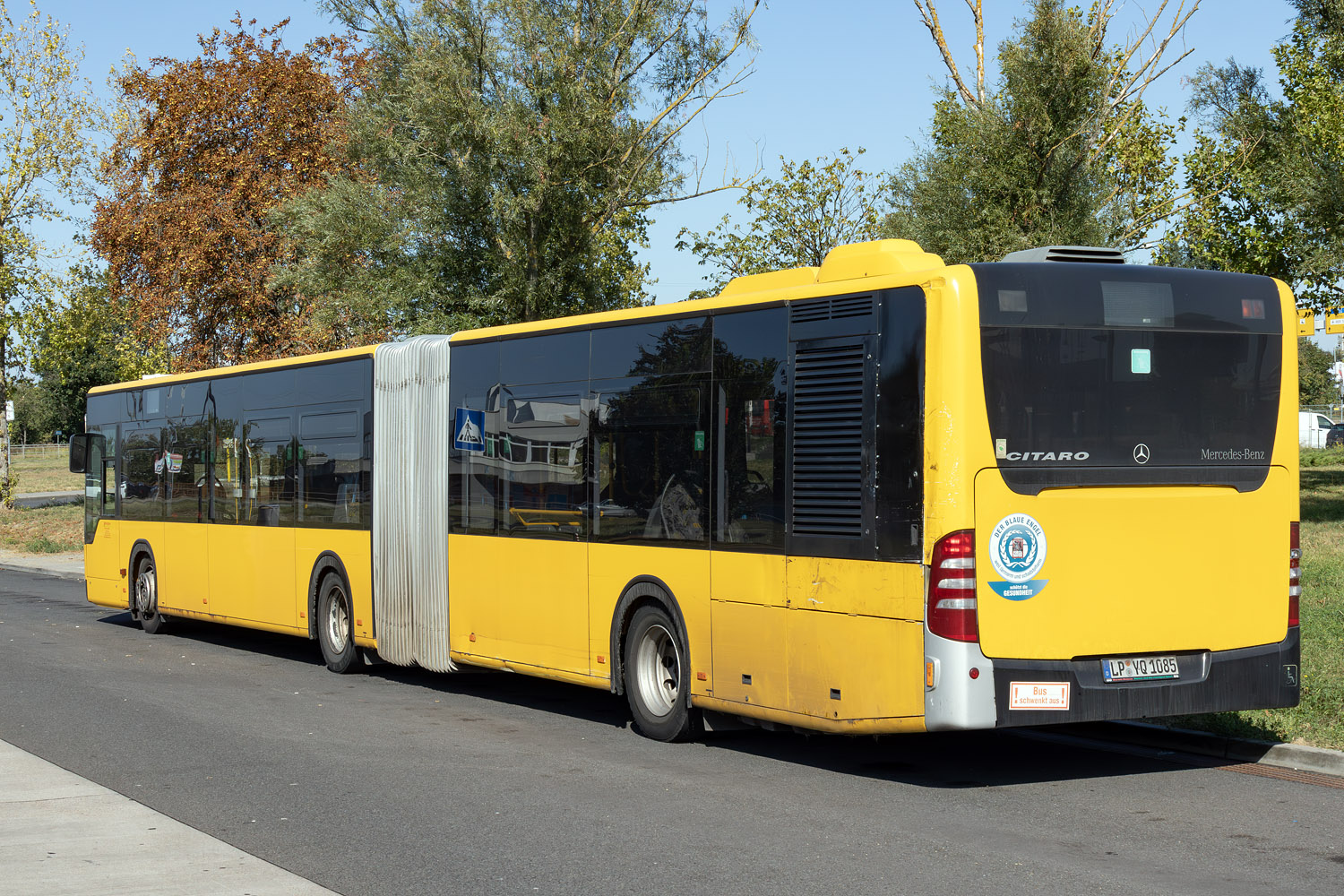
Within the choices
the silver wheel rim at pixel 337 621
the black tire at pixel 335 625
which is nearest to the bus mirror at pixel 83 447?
the black tire at pixel 335 625

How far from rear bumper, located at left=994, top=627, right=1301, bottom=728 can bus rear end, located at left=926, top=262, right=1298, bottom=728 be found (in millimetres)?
11

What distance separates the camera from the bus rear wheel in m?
19.5

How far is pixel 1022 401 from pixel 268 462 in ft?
33.8

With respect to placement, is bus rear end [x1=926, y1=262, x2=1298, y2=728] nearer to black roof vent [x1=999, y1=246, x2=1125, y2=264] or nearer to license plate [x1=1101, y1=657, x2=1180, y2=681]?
license plate [x1=1101, y1=657, x2=1180, y2=681]

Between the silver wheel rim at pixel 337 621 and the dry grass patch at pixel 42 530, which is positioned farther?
the dry grass patch at pixel 42 530

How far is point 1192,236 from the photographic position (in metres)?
28.0

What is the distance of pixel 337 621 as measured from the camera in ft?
50.5

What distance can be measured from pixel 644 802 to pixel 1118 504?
3.18m

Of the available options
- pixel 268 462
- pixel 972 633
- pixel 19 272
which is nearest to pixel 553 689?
pixel 268 462

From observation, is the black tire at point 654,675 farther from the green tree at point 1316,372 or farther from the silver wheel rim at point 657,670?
the green tree at point 1316,372

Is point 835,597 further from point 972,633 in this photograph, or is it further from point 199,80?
point 199,80

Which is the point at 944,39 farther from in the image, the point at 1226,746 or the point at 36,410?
the point at 36,410

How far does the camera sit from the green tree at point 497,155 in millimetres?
22828

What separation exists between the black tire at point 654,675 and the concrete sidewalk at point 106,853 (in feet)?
12.2
